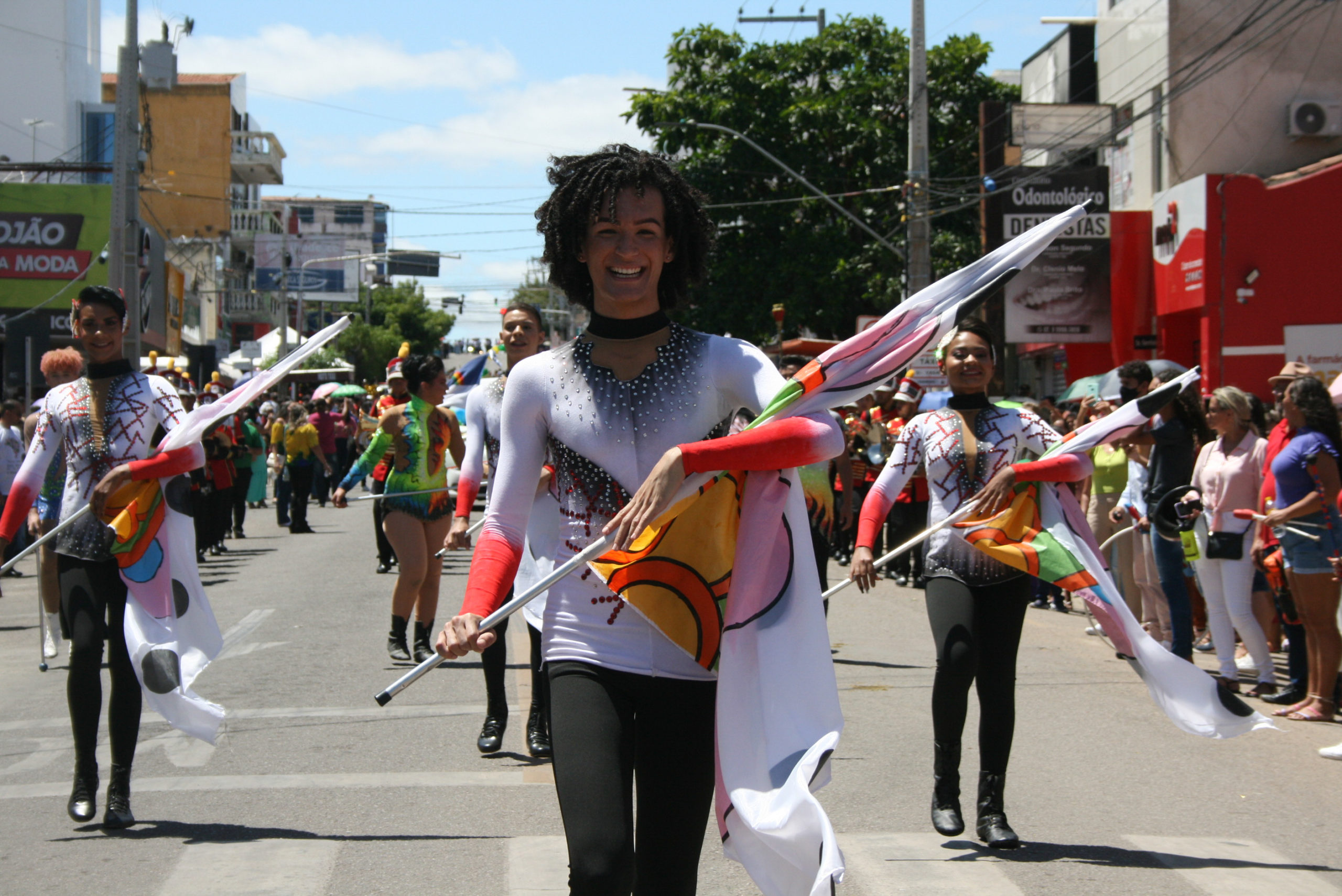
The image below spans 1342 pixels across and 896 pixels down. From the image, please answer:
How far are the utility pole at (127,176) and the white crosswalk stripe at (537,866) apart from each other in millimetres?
17632

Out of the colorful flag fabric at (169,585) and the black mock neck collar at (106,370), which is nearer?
the colorful flag fabric at (169,585)

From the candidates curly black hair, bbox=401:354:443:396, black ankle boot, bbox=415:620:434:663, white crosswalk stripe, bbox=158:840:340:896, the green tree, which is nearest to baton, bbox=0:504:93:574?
white crosswalk stripe, bbox=158:840:340:896

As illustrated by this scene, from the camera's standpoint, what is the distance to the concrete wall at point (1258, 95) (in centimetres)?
2502

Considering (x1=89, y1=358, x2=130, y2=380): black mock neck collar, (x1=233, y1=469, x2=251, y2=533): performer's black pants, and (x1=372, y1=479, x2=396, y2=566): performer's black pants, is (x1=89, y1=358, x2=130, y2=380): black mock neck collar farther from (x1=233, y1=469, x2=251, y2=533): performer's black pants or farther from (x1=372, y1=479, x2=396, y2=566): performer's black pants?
(x1=233, y1=469, x2=251, y2=533): performer's black pants

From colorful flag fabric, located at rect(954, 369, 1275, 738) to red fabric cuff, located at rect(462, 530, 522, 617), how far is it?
2595 mm

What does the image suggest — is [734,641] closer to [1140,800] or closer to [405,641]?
[1140,800]

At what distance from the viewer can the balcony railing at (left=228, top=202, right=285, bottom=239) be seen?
81.8 m

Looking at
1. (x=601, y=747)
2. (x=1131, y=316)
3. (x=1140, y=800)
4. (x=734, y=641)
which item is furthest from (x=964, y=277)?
(x=1131, y=316)

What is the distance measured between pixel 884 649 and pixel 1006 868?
5.53 m

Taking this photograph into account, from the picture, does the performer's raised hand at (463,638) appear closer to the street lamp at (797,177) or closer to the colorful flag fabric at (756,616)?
the colorful flag fabric at (756,616)

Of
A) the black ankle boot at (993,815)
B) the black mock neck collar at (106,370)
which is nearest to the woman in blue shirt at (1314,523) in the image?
the black ankle boot at (993,815)

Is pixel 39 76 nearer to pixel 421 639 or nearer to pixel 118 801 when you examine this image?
pixel 421 639

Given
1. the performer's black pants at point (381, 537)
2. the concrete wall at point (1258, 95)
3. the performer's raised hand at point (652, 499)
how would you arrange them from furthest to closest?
1. the concrete wall at point (1258, 95)
2. the performer's black pants at point (381, 537)
3. the performer's raised hand at point (652, 499)

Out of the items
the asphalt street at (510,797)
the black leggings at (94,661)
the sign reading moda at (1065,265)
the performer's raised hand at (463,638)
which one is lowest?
the asphalt street at (510,797)
